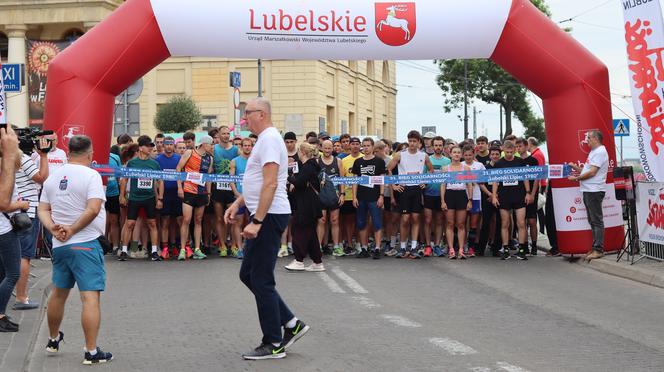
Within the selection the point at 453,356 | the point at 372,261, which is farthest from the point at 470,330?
the point at 372,261

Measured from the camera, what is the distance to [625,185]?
13.7 metres

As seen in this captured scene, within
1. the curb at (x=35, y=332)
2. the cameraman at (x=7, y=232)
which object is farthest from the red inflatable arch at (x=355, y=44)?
the cameraman at (x=7, y=232)

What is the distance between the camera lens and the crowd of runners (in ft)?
49.8

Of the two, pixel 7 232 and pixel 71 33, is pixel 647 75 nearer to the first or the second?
pixel 7 232

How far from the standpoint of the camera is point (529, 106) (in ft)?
222

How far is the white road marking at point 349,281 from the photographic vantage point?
11.2 m

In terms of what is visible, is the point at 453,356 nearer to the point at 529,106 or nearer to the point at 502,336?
the point at 502,336

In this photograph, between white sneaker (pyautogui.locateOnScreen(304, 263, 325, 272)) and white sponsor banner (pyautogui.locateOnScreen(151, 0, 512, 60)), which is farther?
white sponsor banner (pyautogui.locateOnScreen(151, 0, 512, 60))

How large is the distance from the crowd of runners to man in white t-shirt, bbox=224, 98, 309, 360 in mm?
7550

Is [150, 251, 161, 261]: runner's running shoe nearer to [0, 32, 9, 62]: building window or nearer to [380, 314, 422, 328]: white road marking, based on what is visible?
[380, 314, 422, 328]: white road marking

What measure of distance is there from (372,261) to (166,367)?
8.24 meters

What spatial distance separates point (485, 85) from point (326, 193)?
5291 cm

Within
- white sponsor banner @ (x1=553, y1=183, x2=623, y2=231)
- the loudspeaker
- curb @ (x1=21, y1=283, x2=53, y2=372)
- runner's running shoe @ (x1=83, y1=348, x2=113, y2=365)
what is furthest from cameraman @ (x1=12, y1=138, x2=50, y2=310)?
the loudspeaker

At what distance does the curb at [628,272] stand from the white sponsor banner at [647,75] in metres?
1.26
